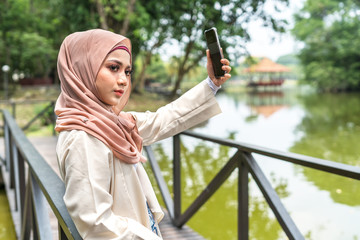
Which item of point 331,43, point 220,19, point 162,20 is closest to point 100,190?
point 220,19

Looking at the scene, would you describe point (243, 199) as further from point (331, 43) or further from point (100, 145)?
point (331, 43)

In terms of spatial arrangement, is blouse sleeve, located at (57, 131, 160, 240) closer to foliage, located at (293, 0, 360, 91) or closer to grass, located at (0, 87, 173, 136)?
grass, located at (0, 87, 173, 136)

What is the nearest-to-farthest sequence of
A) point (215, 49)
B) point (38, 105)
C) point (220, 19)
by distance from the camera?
point (215, 49) < point (220, 19) < point (38, 105)

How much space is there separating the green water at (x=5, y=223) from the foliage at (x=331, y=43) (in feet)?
96.1

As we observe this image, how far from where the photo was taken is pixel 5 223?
3822 mm

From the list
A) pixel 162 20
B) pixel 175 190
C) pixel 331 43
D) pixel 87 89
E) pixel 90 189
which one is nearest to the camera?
pixel 90 189

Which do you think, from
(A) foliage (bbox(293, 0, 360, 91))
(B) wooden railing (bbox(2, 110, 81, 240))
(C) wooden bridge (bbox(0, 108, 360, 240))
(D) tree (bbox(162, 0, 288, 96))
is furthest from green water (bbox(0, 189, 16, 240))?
(A) foliage (bbox(293, 0, 360, 91))

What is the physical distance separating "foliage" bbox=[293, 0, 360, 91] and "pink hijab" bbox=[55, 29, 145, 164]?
31.1m

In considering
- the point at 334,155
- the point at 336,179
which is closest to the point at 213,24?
the point at 334,155

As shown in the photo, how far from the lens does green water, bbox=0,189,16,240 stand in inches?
138

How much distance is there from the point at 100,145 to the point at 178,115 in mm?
470

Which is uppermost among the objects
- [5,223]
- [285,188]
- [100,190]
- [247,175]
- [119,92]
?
[119,92]

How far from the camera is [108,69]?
108cm

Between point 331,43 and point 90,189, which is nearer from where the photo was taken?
point 90,189
